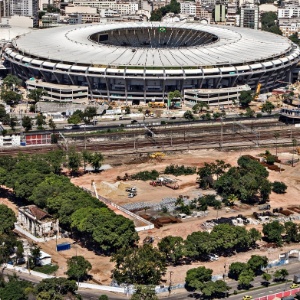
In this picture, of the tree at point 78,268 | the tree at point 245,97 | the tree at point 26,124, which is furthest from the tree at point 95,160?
the tree at point 245,97

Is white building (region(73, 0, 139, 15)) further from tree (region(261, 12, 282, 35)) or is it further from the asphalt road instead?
the asphalt road

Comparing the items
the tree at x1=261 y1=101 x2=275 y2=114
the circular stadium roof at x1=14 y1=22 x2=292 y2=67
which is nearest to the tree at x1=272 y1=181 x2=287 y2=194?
the tree at x1=261 y1=101 x2=275 y2=114

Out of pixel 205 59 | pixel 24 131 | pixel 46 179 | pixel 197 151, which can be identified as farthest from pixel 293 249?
pixel 205 59

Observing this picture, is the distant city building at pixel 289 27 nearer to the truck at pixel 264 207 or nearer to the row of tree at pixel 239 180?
the row of tree at pixel 239 180

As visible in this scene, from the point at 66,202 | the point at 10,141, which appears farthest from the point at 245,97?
the point at 66,202

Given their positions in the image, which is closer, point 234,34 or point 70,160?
point 70,160

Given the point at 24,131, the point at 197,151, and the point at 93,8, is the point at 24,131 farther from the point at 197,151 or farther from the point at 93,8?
the point at 93,8
